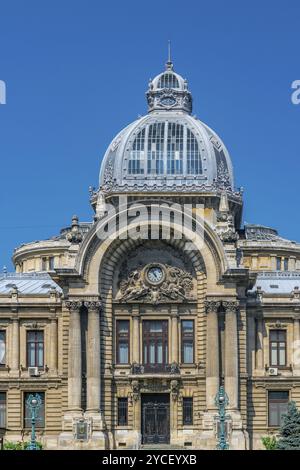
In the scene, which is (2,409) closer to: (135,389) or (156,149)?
A: (135,389)

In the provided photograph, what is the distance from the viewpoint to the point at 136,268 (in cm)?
7694

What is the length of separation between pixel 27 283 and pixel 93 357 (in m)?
12.1

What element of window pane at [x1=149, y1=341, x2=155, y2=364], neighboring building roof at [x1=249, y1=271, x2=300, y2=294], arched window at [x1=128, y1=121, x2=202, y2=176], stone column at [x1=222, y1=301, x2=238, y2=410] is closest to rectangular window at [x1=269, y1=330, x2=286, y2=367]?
neighboring building roof at [x1=249, y1=271, x2=300, y2=294]

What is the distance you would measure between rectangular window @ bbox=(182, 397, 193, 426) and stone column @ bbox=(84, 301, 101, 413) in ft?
16.8

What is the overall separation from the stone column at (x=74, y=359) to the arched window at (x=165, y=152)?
1325cm

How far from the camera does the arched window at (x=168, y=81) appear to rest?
8962 centimetres

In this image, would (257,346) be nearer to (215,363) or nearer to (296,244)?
(215,363)

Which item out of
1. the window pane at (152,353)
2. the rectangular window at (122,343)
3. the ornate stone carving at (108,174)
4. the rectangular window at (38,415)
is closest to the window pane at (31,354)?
the rectangular window at (38,415)

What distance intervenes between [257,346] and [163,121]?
17107 mm

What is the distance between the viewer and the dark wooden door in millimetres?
75875

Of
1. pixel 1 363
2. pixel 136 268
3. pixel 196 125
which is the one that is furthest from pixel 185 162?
pixel 1 363

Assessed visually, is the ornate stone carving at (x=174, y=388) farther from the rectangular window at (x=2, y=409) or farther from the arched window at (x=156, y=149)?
the arched window at (x=156, y=149)

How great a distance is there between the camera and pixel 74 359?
245 feet

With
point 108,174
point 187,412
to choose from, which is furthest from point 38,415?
point 108,174
